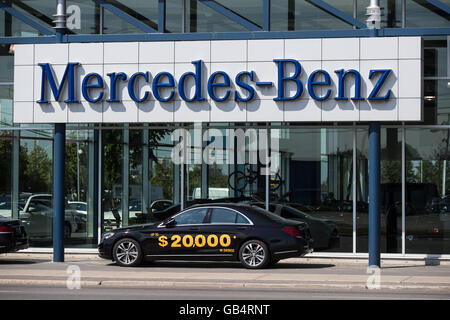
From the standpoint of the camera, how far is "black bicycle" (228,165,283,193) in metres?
22.3

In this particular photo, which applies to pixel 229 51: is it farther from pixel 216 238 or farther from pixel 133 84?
pixel 216 238

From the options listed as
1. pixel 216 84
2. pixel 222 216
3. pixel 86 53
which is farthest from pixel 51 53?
pixel 222 216

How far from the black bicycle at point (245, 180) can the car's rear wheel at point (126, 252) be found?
13.1ft

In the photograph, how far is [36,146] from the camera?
78.2 feet

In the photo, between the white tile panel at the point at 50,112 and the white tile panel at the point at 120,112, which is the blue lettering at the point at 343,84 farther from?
the white tile panel at the point at 50,112

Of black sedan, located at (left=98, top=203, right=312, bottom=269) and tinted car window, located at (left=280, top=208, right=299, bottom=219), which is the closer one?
black sedan, located at (left=98, top=203, right=312, bottom=269)

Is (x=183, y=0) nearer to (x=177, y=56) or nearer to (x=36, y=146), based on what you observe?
(x=177, y=56)

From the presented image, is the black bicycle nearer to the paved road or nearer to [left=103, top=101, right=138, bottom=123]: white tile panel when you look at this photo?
[left=103, top=101, right=138, bottom=123]: white tile panel

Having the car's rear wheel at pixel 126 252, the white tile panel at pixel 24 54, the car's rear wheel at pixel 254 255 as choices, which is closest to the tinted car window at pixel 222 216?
the car's rear wheel at pixel 254 255

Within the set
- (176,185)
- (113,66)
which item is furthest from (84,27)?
(176,185)

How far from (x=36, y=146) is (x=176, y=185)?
4.33 m

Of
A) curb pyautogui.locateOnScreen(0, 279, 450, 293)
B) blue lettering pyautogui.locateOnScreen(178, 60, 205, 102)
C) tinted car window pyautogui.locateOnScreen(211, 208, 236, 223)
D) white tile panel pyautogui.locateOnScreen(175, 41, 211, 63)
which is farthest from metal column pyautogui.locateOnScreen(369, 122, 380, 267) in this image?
white tile panel pyautogui.locateOnScreen(175, 41, 211, 63)

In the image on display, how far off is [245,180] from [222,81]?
3049 millimetres

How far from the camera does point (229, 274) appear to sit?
17.7 metres
